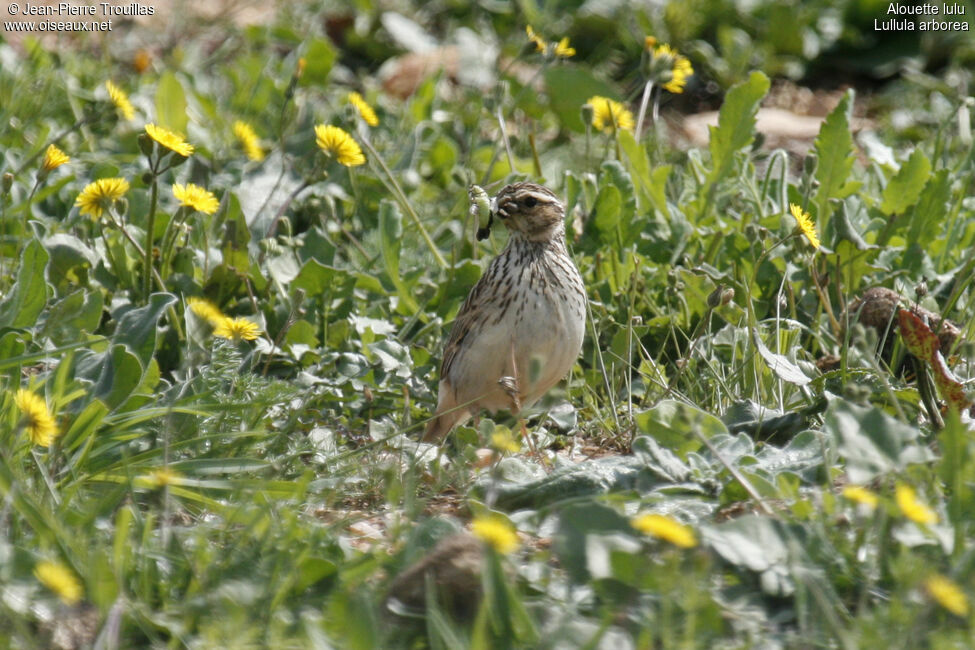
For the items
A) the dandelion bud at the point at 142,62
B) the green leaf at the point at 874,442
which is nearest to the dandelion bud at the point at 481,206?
the green leaf at the point at 874,442

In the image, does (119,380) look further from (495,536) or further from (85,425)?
(495,536)

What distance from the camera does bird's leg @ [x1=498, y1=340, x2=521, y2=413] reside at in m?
4.82

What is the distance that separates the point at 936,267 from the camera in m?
6.14

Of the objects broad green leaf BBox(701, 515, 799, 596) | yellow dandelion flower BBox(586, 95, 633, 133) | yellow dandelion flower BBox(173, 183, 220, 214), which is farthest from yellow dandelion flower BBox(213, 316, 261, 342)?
yellow dandelion flower BBox(586, 95, 633, 133)

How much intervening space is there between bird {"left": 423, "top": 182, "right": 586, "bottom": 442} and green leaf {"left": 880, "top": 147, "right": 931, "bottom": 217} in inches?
74.4

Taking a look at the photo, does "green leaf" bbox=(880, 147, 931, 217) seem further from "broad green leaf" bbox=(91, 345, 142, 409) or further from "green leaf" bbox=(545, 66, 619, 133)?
"broad green leaf" bbox=(91, 345, 142, 409)

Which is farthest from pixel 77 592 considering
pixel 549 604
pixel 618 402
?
pixel 618 402

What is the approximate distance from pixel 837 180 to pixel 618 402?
1.84 meters

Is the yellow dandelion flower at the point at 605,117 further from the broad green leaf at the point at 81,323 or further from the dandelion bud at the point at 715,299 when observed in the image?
the broad green leaf at the point at 81,323

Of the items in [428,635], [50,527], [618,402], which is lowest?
[618,402]

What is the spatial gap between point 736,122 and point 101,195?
314 cm

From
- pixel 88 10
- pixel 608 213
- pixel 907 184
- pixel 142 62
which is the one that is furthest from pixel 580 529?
pixel 88 10

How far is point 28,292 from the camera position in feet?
15.0

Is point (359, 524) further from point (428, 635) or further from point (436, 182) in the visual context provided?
point (436, 182)
